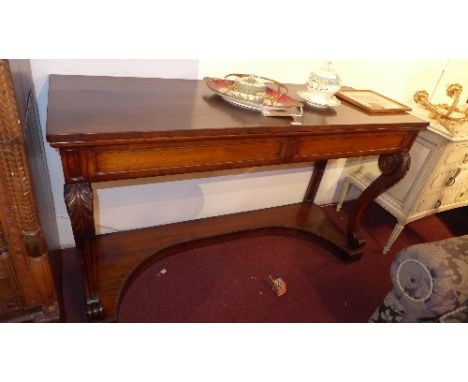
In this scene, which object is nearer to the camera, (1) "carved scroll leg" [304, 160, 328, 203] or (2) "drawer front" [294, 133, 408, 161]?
(2) "drawer front" [294, 133, 408, 161]

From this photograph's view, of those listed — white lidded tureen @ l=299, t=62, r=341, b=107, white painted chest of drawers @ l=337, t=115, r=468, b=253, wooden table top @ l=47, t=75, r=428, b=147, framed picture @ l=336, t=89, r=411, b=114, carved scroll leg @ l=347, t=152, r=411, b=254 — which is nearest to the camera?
wooden table top @ l=47, t=75, r=428, b=147

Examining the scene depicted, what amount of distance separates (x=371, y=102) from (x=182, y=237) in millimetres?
1136

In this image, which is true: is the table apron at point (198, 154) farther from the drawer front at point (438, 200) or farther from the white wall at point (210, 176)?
the drawer front at point (438, 200)

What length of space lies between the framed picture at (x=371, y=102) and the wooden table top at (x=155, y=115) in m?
0.03

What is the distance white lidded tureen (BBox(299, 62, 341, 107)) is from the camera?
135 centimetres

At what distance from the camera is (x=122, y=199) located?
168 cm

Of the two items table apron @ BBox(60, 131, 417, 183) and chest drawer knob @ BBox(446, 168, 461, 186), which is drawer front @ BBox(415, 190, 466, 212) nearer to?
chest drawer knob @ BBox(446, 168, 461, 186)

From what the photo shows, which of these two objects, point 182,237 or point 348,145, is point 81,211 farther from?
point 348,145

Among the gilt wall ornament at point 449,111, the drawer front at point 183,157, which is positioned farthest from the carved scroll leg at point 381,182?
the drawer front at point 183,157

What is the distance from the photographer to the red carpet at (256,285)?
5.01 feet

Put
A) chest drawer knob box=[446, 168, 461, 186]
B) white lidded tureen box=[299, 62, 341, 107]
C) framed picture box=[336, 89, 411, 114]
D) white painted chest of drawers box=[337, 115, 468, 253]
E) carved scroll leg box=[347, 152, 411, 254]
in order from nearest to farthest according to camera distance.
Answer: white lidded tureen box=[299, 62, 341, 107]
framed picture box=[336, 89, 411, 114]
carved scroll leg box=[347, 152, 411, 254]
white painted chest of drawers box=[337, 115, 468, 253]
chest drawer knob box=[446, 168, 461, 186]

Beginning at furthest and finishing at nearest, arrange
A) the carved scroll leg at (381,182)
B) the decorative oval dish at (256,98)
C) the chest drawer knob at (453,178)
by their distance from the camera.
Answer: the chest drawer knob at (453,178) < the carved scroll leg at (381,182) < the decorative oval dish at (256,98)

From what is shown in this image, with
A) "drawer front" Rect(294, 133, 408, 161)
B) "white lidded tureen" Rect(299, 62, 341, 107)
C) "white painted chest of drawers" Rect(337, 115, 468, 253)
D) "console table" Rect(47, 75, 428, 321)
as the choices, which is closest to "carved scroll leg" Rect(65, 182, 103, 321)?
"console table" Rect(47, 75, 428, 321)

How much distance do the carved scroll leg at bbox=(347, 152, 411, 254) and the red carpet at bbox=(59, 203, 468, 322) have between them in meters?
0.15
